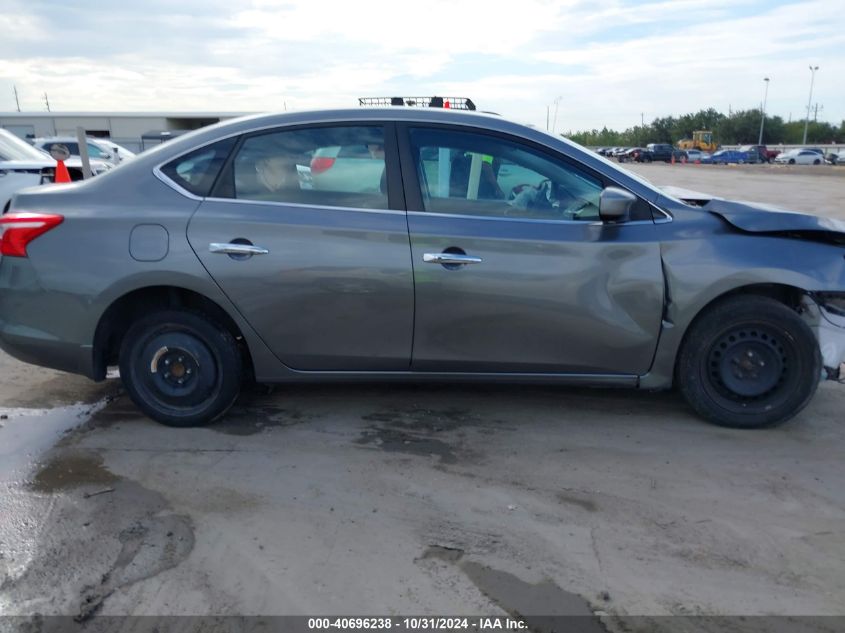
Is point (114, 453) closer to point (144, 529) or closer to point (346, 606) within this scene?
point (144, 529)

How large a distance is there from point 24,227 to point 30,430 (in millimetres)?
1188

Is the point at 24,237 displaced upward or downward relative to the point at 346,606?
upward

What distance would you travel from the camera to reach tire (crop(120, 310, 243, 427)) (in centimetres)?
406

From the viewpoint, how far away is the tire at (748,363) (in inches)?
156

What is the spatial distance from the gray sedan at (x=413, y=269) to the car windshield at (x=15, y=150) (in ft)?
22.9

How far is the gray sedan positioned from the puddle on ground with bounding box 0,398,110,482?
0.42 meters

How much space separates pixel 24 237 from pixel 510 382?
9.22ft

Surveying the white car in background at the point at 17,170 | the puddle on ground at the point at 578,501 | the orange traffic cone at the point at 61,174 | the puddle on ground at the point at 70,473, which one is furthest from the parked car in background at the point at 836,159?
the puddle on ground at the point at 70,473

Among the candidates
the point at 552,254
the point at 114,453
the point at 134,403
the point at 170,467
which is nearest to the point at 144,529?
the point at 170,467

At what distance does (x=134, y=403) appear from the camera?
13.9 feet

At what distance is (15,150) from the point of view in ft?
33.7

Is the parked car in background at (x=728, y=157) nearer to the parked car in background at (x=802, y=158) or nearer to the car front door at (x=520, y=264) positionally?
the parked car in background at (x=802, y=158)

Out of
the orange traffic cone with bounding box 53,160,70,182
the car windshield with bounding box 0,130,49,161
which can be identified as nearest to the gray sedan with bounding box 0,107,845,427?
the orange traffic cone with bounding box 53,160,70,182

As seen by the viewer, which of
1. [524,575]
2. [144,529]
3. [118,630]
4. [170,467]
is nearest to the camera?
[118,630]
